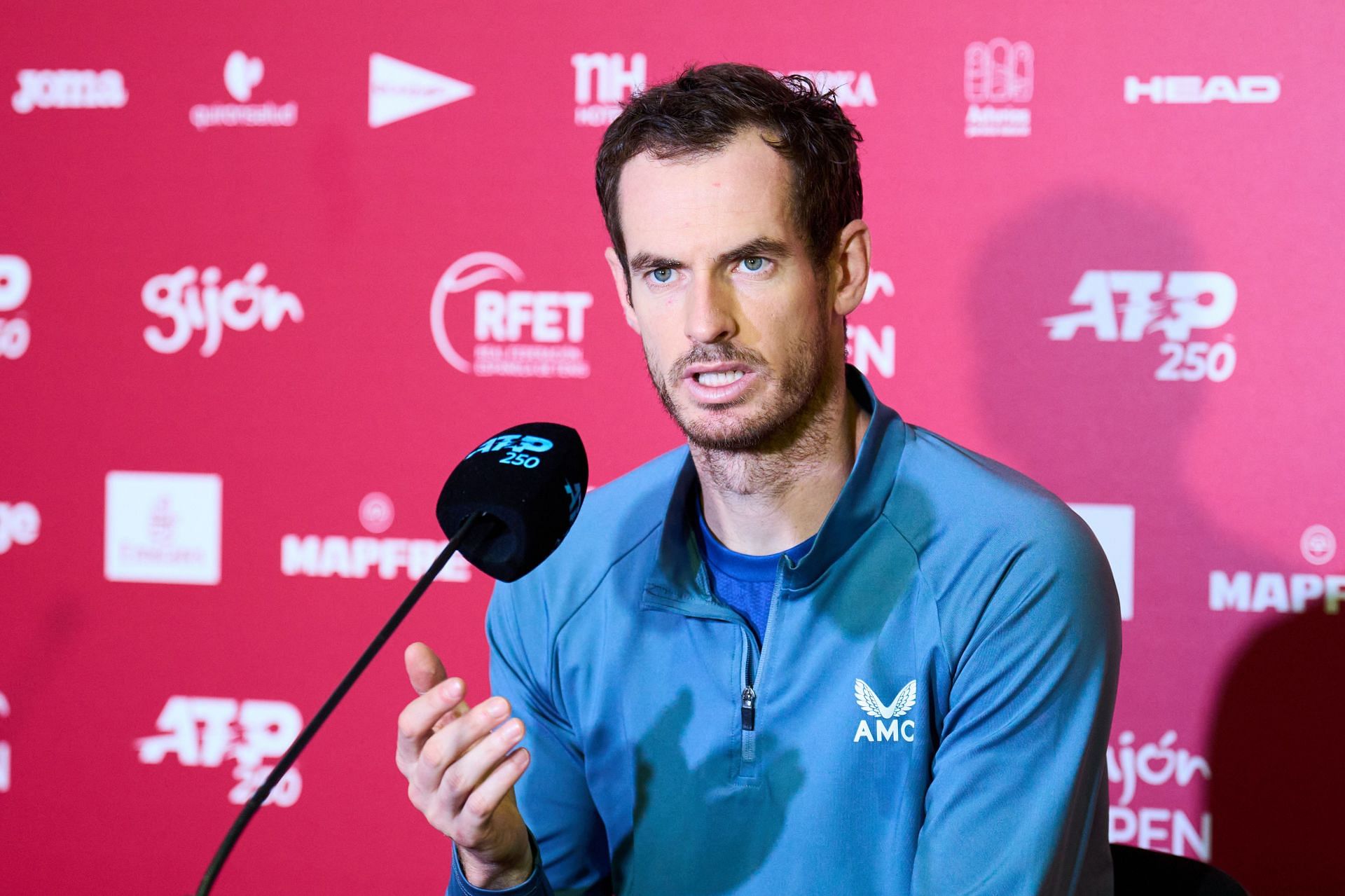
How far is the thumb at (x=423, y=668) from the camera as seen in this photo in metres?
0.83

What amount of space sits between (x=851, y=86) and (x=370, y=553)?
106 cm

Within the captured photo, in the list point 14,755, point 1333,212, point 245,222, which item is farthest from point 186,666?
point 1333,212

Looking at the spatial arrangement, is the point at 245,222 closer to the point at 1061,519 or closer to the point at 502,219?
the point at 502,219

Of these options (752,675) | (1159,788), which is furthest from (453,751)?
(1159,788)

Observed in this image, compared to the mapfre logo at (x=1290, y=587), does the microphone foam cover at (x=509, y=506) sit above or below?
above

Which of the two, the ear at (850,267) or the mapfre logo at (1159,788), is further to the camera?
the mapfre logo at (1159,788)

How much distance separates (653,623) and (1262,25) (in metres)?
1.23

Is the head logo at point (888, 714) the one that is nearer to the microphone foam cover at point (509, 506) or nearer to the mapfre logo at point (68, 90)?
the microphone foam cover at point (509, 506)

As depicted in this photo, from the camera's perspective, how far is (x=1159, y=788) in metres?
1.78

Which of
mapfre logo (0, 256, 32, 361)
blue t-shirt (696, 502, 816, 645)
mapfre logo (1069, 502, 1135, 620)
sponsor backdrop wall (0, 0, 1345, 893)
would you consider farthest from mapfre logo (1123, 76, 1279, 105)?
mapfre logo (0, 256, 32, 361)

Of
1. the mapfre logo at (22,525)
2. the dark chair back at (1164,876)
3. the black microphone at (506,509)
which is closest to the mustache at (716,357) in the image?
the black microphone at (506,509)

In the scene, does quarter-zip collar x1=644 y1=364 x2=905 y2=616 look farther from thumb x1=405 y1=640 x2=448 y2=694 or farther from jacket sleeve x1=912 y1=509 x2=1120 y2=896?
thumb x1=405 y1=640 x2=448 y2=694

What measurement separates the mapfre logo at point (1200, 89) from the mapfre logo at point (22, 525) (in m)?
1.90

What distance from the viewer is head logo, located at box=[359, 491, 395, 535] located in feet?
6.36
